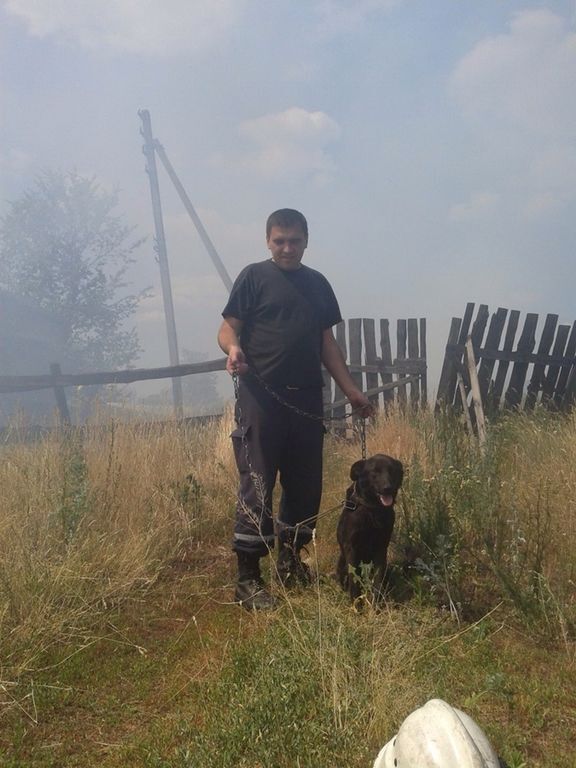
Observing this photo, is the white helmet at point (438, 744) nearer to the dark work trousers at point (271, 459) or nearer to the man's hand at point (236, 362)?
the dark work trousers at point (271, 459)

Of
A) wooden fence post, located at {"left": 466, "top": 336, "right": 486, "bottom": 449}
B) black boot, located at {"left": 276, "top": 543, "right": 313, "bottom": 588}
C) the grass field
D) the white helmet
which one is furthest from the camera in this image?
wooden fence post, located at {"left": 466, "top": 336, "right": 486, "bottom": 449}

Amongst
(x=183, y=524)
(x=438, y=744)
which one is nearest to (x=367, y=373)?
(x=183, y=524)

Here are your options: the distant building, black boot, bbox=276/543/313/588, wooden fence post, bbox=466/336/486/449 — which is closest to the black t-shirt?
black boot, bbox=276/543/313/588

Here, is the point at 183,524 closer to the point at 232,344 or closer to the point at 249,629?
the point at 249,629

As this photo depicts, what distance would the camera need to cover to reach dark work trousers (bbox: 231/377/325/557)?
3.42 metres

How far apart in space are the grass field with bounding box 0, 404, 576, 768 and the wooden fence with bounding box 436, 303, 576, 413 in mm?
3002

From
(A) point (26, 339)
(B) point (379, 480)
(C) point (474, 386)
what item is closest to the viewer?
(B) point (379, 480)

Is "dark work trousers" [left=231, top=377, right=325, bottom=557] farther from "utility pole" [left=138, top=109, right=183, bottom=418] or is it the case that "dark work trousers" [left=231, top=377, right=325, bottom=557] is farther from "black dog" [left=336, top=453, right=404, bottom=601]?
"utility pole" [left=138, top=109, right=183, bottom=418]

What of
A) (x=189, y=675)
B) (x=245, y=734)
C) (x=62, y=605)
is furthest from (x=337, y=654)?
(x=62, y=605)

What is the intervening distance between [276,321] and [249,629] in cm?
167

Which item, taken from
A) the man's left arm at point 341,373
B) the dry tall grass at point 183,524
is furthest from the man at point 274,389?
the dry tall grass at point 183,524

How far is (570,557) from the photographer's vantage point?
3.37 m

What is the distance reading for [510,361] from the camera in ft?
26.7

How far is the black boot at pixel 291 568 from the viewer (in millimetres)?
3559
